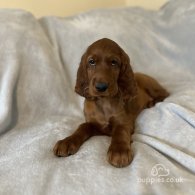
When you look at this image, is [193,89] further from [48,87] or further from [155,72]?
[48,87]

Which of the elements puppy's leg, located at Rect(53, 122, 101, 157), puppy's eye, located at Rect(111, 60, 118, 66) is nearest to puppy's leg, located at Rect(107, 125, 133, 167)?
puppy's leg, located at Rect(53, 122, 101, 157)

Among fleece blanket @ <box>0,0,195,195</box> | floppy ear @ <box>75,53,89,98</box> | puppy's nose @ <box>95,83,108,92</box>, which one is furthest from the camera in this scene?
floppy ear @ <box>75,53,89,98</box>

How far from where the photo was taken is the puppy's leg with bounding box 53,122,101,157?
59.1 inches

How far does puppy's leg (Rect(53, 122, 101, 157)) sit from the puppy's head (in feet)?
0.49

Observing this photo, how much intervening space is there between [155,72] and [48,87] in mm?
679

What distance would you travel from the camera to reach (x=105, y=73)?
1514 mm

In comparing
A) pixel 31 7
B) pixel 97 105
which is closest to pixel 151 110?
pixel 97 105

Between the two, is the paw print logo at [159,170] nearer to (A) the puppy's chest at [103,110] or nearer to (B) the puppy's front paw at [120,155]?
(B) the puppy's front paw at [120,155]

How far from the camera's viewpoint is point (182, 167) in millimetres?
1409

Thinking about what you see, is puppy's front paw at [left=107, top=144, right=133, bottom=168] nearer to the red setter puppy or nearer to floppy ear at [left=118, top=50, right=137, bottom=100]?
the red setter puppy

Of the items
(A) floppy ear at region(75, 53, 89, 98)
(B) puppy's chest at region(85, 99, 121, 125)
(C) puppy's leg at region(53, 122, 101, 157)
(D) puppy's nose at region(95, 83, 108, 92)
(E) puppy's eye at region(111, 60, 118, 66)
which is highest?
(E) puppy's eye at region(111, 60, 118, 66)

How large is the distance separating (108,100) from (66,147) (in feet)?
1.03

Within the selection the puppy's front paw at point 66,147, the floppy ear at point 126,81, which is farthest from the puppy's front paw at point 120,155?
the floppy ear at point 126,81

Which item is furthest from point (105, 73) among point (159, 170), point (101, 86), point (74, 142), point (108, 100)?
point (159, 170)
